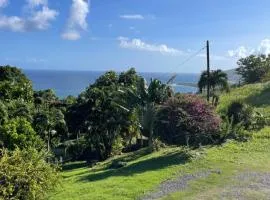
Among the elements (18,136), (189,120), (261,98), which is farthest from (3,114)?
(261,98)

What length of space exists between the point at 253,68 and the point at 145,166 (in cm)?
5333

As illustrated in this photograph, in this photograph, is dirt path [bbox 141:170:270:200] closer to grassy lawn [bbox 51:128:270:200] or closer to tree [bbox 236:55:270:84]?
grassy lawn [bbox 51:128:270:200]

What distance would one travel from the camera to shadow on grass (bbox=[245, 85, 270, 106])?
140 feet

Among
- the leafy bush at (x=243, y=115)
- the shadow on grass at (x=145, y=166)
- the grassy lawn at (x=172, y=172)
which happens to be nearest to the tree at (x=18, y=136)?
the grassy lawn at (x=172, y=172)

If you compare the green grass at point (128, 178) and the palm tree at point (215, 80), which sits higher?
the palm tree at point (215, 80)

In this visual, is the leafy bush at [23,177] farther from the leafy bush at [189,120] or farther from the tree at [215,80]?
the tree at [215,80]

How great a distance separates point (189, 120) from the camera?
2881cm

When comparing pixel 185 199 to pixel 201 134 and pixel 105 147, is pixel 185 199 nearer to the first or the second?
pixel 201 134

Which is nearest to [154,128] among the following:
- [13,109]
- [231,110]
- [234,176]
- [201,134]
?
[201,134]

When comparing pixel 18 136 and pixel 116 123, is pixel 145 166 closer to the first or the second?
pixel 116 123

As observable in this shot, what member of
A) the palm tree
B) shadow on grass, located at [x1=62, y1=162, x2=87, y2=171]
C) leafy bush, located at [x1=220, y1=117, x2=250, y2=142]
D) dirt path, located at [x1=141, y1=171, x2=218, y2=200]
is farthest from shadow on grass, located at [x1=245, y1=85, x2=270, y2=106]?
dirt path, located at [x1=141, y1=171, x2=218, y2=200]

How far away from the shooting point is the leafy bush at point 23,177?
17.8m

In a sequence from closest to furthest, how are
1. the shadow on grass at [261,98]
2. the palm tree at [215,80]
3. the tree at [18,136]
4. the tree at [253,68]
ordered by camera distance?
the tree at [18,136]
the shadow on grass at [261,98]
the palm tree at [215,80]
the tree at [253,68]

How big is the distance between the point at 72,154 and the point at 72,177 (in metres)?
11.9
